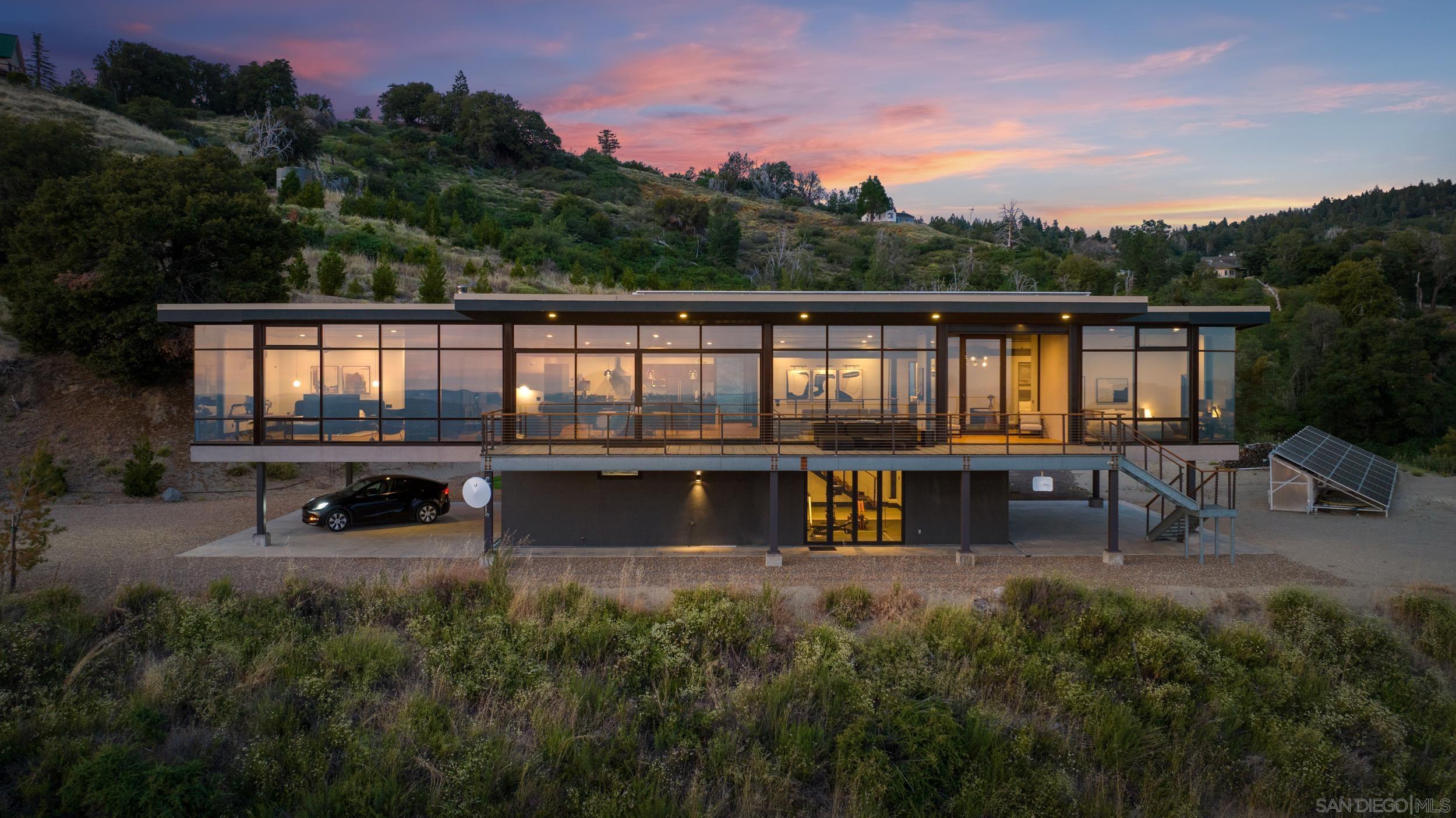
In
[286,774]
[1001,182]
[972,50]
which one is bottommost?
[286,774]

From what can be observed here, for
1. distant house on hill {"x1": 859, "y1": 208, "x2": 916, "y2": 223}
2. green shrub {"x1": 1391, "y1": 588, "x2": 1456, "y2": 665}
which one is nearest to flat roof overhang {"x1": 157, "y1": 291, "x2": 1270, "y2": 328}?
green shrub {"x1": 1391, "y1": 588, "x2": 1456, "y2": 665}

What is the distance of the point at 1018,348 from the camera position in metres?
16.6

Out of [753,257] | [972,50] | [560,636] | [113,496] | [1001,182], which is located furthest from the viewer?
[753,257]

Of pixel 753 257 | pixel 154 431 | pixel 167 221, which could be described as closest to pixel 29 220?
pixel 167 221

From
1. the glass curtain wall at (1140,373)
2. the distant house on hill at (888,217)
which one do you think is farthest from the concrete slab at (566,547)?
the distant house on hill at (888,217)

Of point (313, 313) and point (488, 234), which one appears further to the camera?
point (488, 234)

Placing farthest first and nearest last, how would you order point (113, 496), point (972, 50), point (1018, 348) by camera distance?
point (972, 50), point (113, 496), point (1018, 348)

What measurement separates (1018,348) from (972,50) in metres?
15.1

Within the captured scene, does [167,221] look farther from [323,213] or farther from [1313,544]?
[1313,544]

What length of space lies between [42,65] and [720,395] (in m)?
A: 82.4

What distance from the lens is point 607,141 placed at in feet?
324

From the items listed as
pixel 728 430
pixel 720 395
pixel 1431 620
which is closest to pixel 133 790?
pixel 728 430

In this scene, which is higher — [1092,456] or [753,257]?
[753,257]

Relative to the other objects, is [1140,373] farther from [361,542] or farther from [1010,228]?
[1010,228]
